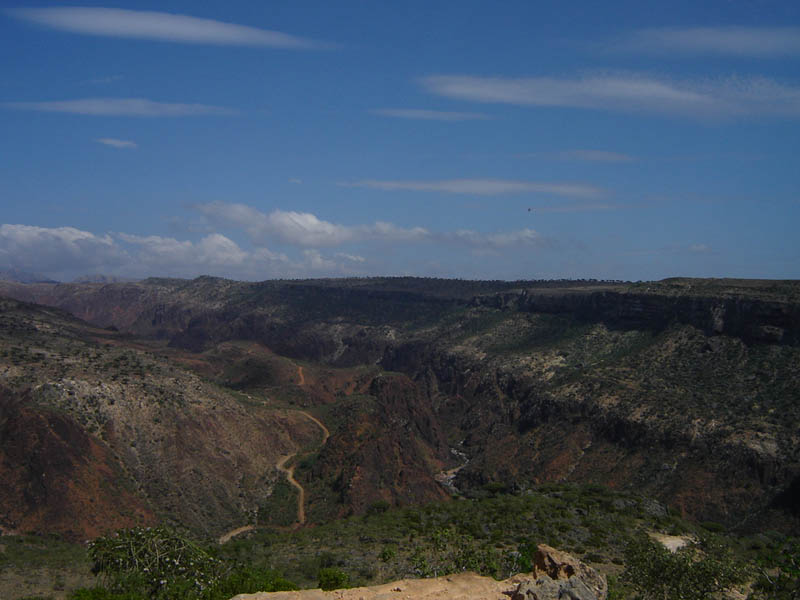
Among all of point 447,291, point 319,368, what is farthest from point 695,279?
point 447,291

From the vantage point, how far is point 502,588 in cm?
2381

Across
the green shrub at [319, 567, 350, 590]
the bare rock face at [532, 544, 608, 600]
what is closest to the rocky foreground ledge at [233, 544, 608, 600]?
the bare rock face at [532, 544, 608, 600]

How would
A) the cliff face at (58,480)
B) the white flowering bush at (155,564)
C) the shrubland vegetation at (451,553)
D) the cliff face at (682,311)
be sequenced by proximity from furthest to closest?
the cliff face at (682,311), the cliff face at (58,480), the white flowering bush at (155,564), the shrubland vegetation at (451,553)

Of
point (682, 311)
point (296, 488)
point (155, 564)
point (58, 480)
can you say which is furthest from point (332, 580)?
point (682, 311)

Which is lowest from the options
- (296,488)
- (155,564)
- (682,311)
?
(296,488)

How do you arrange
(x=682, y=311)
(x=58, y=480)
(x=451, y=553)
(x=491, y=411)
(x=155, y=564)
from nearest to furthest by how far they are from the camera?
1. (x=155, y=564)
2. (x=451, y=553)
3. (x=58, y=480)
4. (x=682, y=311)
5. (x=491, y=411)

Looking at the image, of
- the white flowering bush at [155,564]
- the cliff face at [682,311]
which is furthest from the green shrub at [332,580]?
the cliff face at [682,311]

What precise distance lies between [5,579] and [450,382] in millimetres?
89665

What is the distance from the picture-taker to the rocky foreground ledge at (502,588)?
69.4 ft

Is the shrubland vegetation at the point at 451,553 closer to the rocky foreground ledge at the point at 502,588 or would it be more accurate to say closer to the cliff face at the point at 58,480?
the rocky foreground ledge at the point at 502,588

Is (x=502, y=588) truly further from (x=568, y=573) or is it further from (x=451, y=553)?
(x=451, y=553)

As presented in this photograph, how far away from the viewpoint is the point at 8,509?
48.0 metres

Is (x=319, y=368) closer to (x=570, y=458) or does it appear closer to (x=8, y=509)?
(x=570, y=458)

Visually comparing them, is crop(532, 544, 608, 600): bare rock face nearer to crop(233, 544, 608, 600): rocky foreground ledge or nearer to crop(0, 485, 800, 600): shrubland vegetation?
crop(233, 544, 608, 600): rocky foreground ledge
